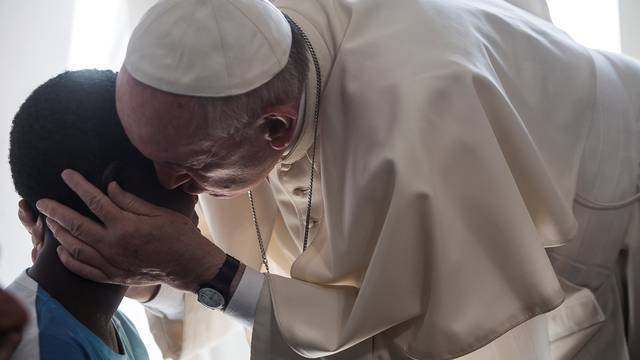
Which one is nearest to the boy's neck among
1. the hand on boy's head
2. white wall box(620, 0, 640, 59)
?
the hand on boy's head

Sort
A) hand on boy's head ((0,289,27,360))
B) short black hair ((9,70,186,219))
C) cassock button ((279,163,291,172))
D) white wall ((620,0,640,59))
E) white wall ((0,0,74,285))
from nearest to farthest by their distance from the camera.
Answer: hand on boy's head ((0,289,27,360)), short black hair ((9,70,186,219)), cassock button ((279,163,291,172)), white wall ((0,0,74,285)), white wall ((620,0,640,59))

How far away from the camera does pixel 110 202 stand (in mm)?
1423

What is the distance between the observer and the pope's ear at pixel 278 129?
5.08 feet

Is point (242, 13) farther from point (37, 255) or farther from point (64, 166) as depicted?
point (37, 255)

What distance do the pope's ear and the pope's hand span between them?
215mm

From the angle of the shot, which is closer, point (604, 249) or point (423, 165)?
point (423, 165)

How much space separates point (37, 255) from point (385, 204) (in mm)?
608

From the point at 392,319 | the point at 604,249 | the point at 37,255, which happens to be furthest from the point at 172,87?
the point at 604,249

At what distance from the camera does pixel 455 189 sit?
149 cm

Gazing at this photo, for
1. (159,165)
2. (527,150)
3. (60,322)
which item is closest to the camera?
(60,322)

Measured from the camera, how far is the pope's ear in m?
1.55

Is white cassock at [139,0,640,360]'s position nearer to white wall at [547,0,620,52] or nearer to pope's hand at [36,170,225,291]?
pope's hand at [36,170,225,291]

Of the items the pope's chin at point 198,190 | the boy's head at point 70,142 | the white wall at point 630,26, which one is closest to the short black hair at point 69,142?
the boy's head at point 70,142

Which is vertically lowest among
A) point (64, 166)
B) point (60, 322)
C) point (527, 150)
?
point (527, 150)
